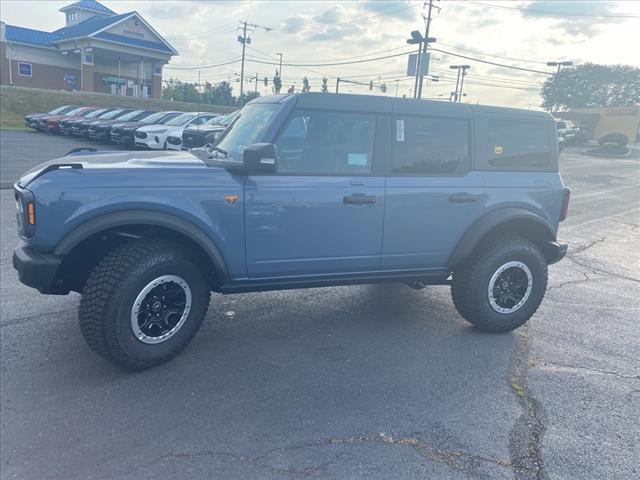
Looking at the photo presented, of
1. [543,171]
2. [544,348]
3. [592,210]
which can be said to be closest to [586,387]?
[544,348]

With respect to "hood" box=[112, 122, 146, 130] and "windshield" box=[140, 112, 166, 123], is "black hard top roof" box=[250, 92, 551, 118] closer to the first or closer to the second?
"hood" box=[112, 122, 146, 130]

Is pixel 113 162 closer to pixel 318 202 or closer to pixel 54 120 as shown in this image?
pixel 318 202

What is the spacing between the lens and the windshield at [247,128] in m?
3.93

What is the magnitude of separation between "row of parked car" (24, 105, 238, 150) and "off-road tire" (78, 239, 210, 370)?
9.21 metres

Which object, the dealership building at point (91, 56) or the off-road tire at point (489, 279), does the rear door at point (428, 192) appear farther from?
the dealership building at point (91, 56)

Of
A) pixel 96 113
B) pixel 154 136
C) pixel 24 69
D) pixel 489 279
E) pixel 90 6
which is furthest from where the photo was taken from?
pixel 90 6

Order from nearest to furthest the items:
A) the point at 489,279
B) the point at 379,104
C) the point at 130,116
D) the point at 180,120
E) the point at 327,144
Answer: the point at 327,144, the point at 379,104, the point at 489,279, the point at 180,120, the point at 130,116

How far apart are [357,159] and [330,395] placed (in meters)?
1.87

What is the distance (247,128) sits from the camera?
4.13 meters

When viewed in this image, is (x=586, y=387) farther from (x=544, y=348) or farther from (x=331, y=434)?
(x=331, y=434)

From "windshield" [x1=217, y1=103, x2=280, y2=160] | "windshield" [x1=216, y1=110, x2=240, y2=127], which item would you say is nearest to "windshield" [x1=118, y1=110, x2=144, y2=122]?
"windshield" [x1=216, y1=110, x2=240, y2=127]

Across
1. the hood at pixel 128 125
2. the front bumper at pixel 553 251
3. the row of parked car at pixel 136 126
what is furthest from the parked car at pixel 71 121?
the front bumper at pixel 553 251

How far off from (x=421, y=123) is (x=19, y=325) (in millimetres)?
3901

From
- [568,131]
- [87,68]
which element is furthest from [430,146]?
[87,68]
